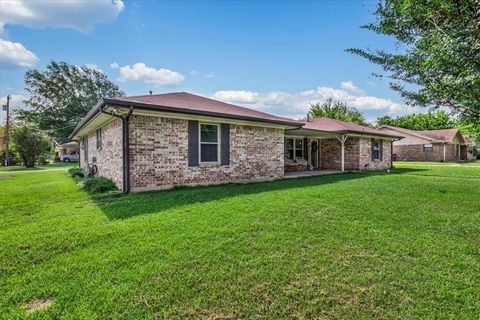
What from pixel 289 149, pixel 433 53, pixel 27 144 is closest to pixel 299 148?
pixel 289 149

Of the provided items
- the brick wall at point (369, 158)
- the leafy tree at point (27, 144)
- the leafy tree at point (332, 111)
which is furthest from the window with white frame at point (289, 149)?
the leafy tree at point (332, 111)

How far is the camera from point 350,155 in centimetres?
1659

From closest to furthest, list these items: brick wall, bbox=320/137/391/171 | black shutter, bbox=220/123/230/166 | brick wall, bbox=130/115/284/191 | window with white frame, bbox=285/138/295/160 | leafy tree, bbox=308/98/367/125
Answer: brick wall, bbox=130/115/284/191 < black shutter, bbox=220/123/230/166 < window with white frame, bbox=285/138/295/160 < brick wall, bbox=320/137/391/171 < leafy tree, bbox=308/98/367/125

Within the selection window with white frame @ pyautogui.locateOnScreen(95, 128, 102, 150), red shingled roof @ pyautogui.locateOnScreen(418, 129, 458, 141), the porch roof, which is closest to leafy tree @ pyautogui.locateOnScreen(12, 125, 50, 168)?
window with white frame @ pyautogui.locateOnScreen(95, 128, 102, 150)

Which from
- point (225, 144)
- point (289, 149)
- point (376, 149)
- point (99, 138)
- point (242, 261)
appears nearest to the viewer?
point (242, 261)

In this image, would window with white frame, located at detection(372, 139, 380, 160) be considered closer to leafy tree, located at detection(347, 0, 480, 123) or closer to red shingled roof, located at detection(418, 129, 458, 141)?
leafy tree, located at detection(347, 0, 480, 123)

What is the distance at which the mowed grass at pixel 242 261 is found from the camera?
258 centimetres

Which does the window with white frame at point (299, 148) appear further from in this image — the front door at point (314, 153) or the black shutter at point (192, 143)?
the black shutter at point (192, 143)

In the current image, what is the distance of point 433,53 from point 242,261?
11.4 feet

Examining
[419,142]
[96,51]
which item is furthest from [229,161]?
[419,142]

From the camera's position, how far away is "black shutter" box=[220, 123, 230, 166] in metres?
9.66

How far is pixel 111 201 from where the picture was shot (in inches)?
273

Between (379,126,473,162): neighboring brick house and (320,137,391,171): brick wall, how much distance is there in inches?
676

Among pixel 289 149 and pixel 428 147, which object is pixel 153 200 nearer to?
pixel 289 149
